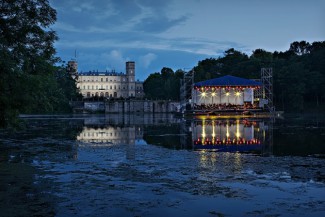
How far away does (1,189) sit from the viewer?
809 cm

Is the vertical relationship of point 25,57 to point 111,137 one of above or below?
above

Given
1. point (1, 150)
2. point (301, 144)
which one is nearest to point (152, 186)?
point (1, 150)

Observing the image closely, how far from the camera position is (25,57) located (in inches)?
360

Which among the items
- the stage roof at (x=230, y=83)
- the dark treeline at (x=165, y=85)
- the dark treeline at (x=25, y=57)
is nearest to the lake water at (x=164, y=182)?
the dark treeline at (x=25, y=57)

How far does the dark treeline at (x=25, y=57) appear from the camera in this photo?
8.78 m

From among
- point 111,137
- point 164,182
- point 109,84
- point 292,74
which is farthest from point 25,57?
point 109,84

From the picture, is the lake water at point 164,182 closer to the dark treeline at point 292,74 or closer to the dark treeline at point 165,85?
the dark treeline at point 292,74

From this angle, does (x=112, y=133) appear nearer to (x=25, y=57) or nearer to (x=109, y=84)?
(x=25, y=57)

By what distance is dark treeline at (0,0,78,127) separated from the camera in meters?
8.78

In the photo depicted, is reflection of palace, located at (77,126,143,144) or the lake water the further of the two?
reflection of palace, located at (77,126,143,144)

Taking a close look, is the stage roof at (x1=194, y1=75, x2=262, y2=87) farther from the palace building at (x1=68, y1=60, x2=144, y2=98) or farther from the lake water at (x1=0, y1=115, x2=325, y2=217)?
the palace building at (x1=68, y1=60, x2=144, y2=98)

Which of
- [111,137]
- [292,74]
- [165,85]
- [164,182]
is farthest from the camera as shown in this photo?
[165,85]

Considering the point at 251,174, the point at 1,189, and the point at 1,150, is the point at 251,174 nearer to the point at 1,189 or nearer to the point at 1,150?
the point at 1,189

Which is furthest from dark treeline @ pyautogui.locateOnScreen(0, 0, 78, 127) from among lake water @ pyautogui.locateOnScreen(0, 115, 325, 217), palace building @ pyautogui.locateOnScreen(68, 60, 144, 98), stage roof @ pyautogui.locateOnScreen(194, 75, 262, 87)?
palace building @ pyautogui.locateOnScreen(68, 60, 144, 98)
